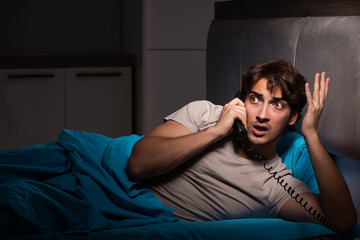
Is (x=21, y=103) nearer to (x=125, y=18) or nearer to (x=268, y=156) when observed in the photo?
(x=125, y=18)

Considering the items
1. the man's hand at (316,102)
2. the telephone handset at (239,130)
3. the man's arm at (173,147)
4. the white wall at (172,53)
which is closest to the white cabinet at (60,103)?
the white wall at (172,53)

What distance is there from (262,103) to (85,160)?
2.34ft

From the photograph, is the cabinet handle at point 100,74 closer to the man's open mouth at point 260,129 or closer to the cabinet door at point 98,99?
the cabinet door at point 98,99

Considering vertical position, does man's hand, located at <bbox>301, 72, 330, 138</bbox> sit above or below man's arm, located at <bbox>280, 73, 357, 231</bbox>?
above

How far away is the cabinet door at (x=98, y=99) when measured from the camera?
3676 mm

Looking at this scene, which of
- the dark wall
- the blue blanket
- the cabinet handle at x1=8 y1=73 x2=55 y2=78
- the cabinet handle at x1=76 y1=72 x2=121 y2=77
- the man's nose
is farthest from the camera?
the dark wall

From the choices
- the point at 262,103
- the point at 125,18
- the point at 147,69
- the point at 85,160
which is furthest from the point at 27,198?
the point at 125,18

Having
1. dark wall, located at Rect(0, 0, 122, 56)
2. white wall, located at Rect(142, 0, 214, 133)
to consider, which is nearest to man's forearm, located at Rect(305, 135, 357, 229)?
white wall, located at Rect(142, 0, 214, 133)

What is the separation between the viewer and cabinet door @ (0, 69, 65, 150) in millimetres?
3525

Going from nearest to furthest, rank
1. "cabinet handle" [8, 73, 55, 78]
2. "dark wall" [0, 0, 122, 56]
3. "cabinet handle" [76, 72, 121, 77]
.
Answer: "cabinet handle" [8, 73, 55, 78] → "cabinet handle" [76, 72, 121, 77] → "dark wall" [0, 0, 122, 56]

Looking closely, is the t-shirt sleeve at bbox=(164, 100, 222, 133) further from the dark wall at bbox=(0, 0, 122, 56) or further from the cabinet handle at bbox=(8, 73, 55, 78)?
the dark wall at bbox=(0, 0, 122, 56)

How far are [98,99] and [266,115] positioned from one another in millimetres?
Answer: 2308

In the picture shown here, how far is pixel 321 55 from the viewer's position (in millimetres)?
1748

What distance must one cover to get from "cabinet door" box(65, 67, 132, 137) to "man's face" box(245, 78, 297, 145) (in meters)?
2.21
